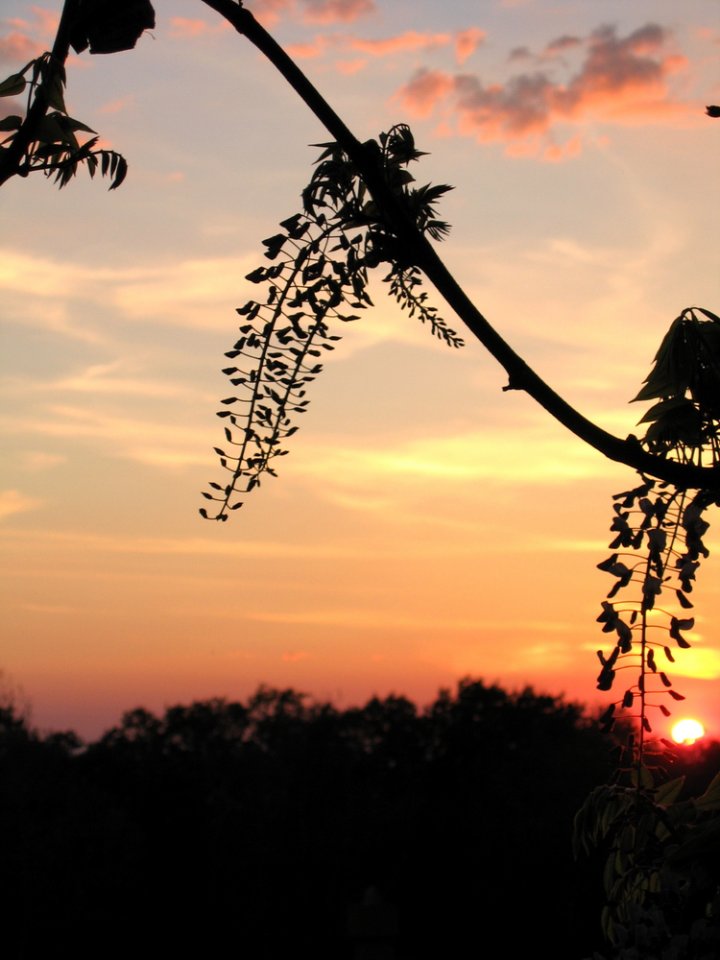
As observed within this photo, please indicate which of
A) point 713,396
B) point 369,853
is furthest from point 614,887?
point 369,853

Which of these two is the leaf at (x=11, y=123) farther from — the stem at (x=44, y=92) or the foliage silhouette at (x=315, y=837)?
the foliage silhouette at (x=315, y=837)

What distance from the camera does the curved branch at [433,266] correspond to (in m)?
1.60

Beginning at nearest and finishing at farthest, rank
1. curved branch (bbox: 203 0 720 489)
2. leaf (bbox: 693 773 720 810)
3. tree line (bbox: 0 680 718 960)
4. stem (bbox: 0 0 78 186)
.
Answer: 1. curved branch (bbox: 203 0 720 489)
2. stem (bbox: 0 0 78 186)
3. leaf (bbox: 693 773 720 810)
4. tree line (bbox: 0 680 718 960)

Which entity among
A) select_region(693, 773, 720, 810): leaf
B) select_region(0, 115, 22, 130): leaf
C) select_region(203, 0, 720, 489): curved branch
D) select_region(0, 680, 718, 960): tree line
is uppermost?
select_region(0, 115, 22, 130): leaf

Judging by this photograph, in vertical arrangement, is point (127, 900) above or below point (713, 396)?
below

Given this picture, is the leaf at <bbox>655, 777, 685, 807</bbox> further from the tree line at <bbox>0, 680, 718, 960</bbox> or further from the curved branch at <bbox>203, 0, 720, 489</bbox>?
the tree line at <bbox>0, 680, 718, 960</bbox>

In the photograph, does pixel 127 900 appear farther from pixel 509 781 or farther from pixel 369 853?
pixel 509 781

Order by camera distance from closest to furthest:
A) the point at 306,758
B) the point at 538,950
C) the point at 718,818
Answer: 1. the point at 718,818
2. the point at 538,950
3. the point at 306,758

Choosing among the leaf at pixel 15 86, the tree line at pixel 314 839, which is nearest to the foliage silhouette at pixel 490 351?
the leaf at pixel 15 86

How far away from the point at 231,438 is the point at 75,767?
64523mm

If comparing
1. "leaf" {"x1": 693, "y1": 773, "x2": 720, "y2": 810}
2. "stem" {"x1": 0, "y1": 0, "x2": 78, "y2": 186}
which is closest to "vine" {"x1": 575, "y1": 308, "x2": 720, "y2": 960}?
"leaf" {"x1": 693, "y1": 773, "x2": 720, "y2": 810}

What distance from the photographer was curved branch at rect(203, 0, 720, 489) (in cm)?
160

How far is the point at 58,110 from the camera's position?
72.3 inches

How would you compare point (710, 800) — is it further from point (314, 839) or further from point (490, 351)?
point (314, 839)
